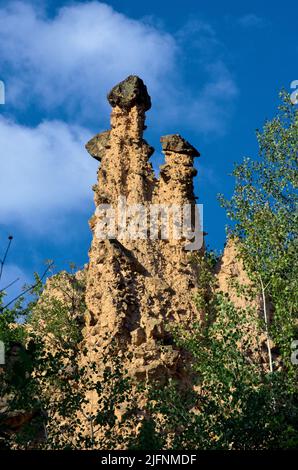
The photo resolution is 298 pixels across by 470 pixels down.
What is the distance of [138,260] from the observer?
49281 mm

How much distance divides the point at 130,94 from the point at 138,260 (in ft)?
40.4

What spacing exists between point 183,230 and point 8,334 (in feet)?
46.9

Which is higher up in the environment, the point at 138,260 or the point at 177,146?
the point at 177,146

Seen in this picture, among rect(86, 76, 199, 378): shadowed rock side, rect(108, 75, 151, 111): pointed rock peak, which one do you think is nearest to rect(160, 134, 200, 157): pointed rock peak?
rect(86, 76, 199, 378): shadowed rock side

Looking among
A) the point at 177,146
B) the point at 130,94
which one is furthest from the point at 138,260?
the point at 130,94

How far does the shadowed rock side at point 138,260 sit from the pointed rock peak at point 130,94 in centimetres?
6

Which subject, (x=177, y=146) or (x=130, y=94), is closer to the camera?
(x=177, y=146)

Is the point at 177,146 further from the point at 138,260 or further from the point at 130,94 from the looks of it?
the point at 138,260

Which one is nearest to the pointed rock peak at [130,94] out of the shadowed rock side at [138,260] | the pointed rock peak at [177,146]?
the shadowed rock side at [138,260]

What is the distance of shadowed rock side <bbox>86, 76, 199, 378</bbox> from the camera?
45438 mm

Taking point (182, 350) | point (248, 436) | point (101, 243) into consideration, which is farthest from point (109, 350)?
point (248, 436)

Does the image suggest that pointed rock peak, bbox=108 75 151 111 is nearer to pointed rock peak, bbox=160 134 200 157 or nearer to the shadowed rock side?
the shadowed rock side

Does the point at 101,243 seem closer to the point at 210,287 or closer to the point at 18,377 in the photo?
the point at 210,287
